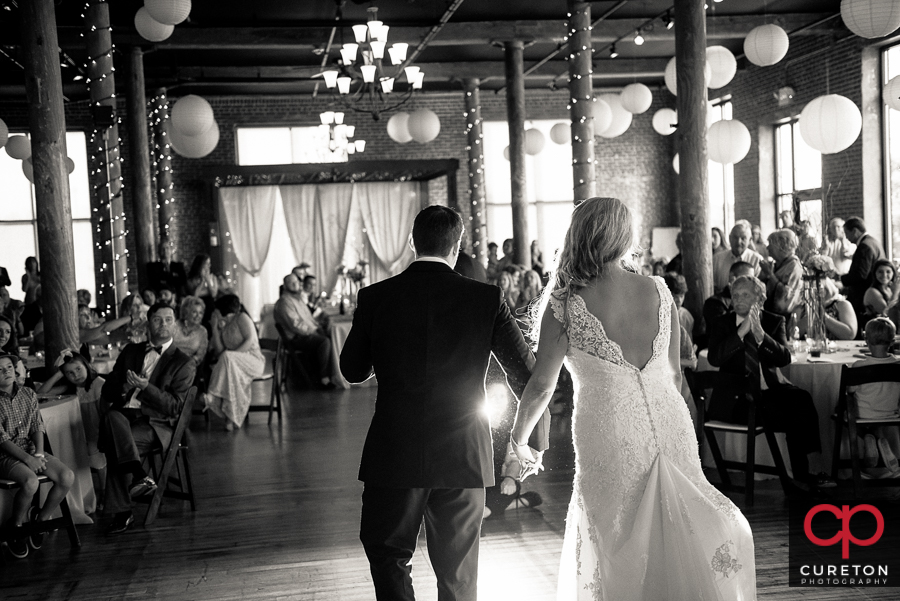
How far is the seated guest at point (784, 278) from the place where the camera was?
216 inches

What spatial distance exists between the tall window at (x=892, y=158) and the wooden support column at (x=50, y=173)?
9.53 metres

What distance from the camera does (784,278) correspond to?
6070 mm

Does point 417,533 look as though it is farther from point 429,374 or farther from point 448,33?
point 448,33

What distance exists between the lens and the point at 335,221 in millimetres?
16594

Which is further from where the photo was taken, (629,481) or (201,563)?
(201,563)

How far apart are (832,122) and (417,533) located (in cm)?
737

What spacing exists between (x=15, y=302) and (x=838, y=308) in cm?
834

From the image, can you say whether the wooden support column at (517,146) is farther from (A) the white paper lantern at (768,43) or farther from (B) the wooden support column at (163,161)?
(B) the wooden support column at (163,161)

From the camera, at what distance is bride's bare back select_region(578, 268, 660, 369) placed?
2582 mm

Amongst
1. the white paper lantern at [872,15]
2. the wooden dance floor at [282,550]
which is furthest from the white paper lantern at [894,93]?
the wooden dance floor at [282,550]

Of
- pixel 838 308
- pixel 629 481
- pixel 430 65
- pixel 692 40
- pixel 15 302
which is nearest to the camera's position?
pixel 629 481

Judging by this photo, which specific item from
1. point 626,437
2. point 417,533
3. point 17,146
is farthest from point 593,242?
point 17,146

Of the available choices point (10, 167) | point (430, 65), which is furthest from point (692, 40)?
point (10, 167)

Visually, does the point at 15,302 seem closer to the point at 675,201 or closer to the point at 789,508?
the point at 789,508
